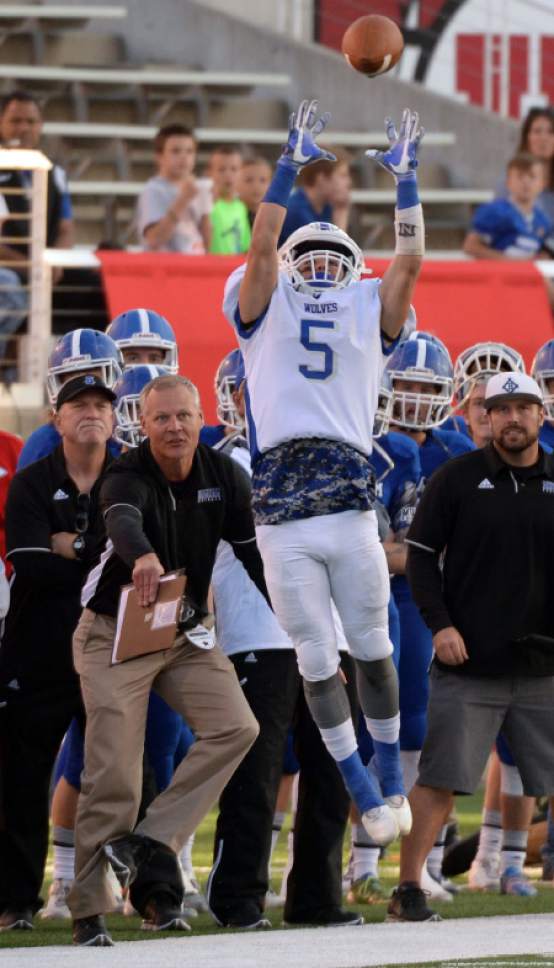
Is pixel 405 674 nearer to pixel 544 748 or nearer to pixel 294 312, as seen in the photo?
pixel 544 748

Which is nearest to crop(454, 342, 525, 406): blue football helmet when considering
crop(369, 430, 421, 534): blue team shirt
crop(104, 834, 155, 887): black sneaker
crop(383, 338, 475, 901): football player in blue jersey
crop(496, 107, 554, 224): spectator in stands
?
crop(383, 338, 475, 901): football player in blue jersey

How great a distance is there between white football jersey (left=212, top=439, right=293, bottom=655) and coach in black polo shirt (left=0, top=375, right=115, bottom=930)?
50cm

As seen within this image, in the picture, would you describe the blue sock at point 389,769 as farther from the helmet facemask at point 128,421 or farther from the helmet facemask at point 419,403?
the helmet facemask at point 419,403

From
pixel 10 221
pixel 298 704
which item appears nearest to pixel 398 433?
pixel 298 704

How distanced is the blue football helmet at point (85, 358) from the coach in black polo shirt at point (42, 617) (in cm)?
76

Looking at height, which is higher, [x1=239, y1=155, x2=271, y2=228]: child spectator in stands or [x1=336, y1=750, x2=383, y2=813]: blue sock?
[x1=239, y1=155, x2=271, y2=228]: child spectator in stands

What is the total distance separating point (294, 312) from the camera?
6660mm

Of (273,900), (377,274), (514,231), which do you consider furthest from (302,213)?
(273,900)

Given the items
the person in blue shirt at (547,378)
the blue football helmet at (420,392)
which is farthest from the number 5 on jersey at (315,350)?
the person in blue shirt at (547,378)

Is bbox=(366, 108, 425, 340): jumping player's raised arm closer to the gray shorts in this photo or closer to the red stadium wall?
the gray shorts

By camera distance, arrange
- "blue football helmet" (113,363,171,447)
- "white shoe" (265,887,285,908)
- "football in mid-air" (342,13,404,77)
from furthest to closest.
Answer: "blue football helmet" (113,363,171,447) → "white shoe" (265,887,285,908) → "football in mid-air" (342,13,404,77)

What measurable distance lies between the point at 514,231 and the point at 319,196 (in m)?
1.76

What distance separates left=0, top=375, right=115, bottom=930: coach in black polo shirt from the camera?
Answer: 23.6ft

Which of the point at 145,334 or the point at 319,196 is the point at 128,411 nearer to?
the point at 145,334
